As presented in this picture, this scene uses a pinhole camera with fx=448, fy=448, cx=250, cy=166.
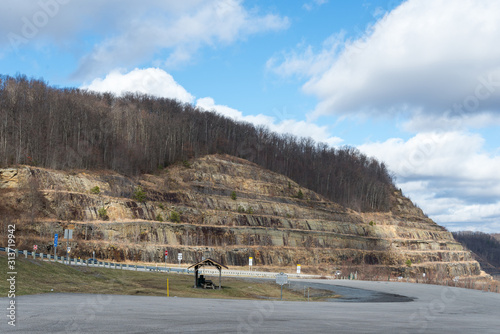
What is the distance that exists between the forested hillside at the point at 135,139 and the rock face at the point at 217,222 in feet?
33.5

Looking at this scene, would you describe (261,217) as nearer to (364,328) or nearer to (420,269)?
(420,269)

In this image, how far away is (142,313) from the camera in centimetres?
1997

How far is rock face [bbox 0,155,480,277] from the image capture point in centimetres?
7444

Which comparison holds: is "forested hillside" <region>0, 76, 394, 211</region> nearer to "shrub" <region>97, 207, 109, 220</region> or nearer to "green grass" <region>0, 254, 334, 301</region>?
"shrub" <region>97, 207, 109, 220</region>

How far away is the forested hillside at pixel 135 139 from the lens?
9519 centimetres

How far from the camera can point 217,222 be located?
96688mm

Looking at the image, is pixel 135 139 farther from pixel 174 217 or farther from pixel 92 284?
pixel 92 284

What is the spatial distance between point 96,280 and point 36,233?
112ft

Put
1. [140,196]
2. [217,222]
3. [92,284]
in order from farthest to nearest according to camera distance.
Answer: [217,222] → [140,196] → [92,284]

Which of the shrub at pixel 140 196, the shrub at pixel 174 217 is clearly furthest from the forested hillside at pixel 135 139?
the shrub at pixel 174 217

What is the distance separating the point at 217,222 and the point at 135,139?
1636 inches

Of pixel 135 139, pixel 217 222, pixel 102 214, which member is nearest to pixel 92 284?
pixel 102 214

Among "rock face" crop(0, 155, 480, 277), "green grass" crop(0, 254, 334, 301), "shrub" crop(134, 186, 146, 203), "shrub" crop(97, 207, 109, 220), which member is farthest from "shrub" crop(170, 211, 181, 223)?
"green grass" crop(0, 254, 334, 301)

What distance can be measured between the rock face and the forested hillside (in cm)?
1021
